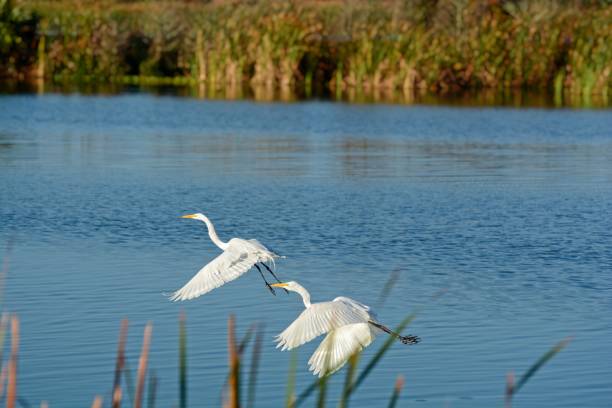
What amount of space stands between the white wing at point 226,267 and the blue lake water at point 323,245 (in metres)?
0.31

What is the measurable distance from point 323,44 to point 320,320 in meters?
29.1

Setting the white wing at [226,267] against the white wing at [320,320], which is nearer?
the white wing at [320,320]

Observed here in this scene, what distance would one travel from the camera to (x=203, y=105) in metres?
29.5

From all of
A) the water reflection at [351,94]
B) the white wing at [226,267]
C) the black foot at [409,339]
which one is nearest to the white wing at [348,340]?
the black foot at [409,339]

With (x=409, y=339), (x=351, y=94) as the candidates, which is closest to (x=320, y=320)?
(x=409, y=339)

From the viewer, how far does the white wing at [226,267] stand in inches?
343

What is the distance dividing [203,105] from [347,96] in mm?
4586

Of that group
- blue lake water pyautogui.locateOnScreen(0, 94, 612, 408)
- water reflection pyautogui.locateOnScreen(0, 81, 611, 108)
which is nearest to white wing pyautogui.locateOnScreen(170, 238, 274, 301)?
blue lake water pyautogui.locateOnScreen(0, 94, 612, 408)

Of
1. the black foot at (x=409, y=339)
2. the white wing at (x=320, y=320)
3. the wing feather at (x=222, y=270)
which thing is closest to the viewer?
the white wing at (x=320, y=320)

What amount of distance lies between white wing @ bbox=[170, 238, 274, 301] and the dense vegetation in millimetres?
24197

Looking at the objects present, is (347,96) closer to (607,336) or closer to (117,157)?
(117,157)

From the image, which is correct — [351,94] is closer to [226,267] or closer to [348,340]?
[226,267]

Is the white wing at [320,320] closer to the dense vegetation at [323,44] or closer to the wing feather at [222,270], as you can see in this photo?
the wing feather at [222,270]

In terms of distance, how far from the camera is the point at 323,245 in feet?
40.4
